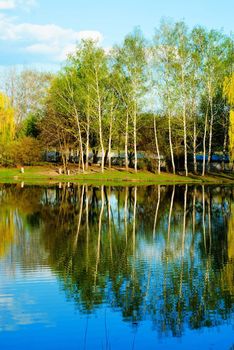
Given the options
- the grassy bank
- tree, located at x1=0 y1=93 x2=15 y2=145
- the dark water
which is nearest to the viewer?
the dark water

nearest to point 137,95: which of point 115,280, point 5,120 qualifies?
point 5,120

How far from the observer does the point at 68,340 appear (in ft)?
38.8

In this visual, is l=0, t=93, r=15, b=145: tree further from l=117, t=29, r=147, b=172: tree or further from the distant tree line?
l=117, t=29, r=147, b=172: tree

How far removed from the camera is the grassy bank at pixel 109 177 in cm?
6006

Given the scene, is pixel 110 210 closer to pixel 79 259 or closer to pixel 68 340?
pixel 79 259

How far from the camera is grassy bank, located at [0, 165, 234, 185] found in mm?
60062

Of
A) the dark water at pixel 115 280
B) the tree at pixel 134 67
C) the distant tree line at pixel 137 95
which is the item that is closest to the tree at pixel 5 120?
the distant tree line at pixel 137 95

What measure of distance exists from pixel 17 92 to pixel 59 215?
2454 inches

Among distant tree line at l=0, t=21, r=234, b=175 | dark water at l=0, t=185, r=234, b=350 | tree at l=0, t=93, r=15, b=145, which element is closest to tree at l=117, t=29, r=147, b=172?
distant tree line at l=0, t=21, r=234, b=175

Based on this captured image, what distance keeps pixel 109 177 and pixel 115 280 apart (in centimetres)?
4534

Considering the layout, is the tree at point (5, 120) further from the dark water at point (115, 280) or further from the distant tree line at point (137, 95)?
the dark water at point (115, 280)

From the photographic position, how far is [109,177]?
62.0 m

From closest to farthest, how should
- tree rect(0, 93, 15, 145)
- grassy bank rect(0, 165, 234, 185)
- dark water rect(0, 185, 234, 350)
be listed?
dark water rect(0, 185, 234, 350) → grassy bank rect(0, 165, 234, 185) → tree rect(0, 93, 15, 145)

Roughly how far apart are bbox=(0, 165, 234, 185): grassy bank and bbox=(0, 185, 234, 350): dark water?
86.1 feet
